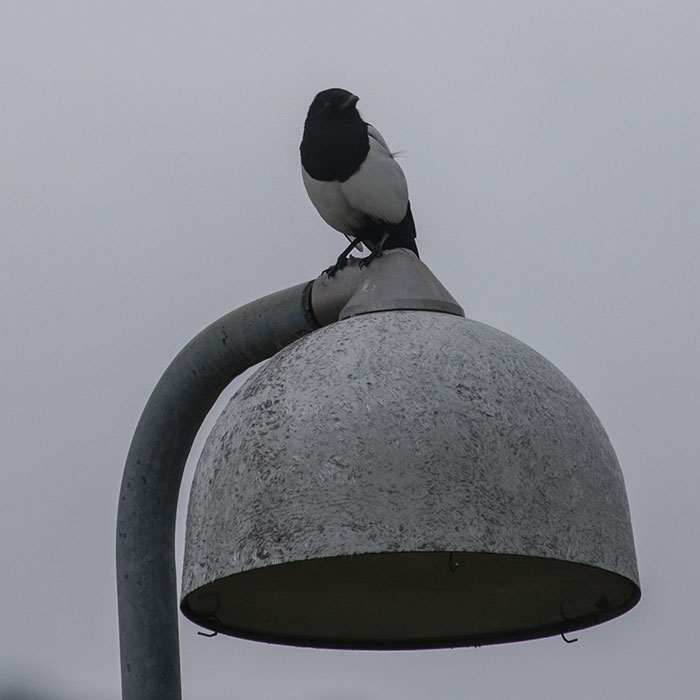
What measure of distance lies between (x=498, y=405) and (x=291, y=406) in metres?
0.29

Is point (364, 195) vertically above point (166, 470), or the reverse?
point (364, 195)

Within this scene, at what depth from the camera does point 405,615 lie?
8.45 feet

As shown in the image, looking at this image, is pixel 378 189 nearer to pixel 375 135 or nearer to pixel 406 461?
pixel 375 135

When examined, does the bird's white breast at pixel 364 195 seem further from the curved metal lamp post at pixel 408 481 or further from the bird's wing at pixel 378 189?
the curved metal lamp post at pixel 408 481

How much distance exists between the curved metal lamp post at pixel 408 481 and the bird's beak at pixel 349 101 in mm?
1514

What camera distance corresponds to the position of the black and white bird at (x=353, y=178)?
144 inches

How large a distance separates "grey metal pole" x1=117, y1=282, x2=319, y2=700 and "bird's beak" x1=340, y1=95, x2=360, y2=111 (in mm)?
1307

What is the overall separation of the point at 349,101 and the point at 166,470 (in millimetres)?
1643

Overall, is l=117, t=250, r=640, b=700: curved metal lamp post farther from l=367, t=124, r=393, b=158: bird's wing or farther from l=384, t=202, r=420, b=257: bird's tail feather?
l=367, t=124, r=393, b=158: bird's wing

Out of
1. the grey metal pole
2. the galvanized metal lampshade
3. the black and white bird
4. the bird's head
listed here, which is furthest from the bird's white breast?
the galvanized metal lampshade

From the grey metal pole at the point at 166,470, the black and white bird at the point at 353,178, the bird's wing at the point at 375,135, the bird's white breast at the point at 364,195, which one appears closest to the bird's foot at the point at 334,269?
the grey metal pole at the point at 166,470

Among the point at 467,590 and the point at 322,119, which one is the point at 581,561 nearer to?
the point at 467,590

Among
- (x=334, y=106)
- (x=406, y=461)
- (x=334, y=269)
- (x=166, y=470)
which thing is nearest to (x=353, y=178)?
(x=334, y=106)

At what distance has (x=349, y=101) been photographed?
3994mm
